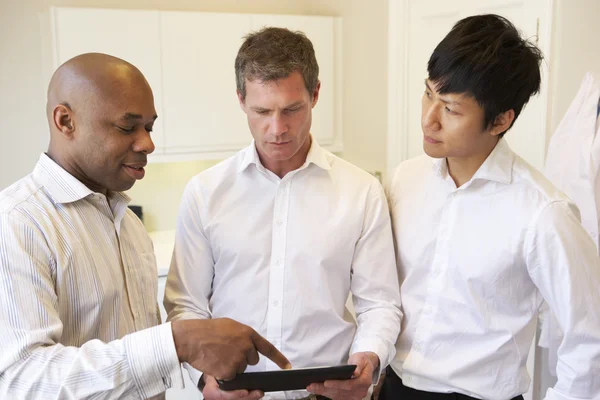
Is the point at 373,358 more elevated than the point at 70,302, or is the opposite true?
the point at 70,302

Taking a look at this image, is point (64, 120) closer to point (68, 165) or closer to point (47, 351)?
point (68, 165)

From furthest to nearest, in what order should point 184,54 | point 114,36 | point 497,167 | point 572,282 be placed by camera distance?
1. point 184,54
2. point 114,36
3. point 497,167
4. point 572,282

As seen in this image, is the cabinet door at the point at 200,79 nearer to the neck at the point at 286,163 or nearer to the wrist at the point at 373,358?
the neck at the point at 286,163

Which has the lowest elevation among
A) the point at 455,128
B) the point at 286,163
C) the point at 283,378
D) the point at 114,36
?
the point at 283,378

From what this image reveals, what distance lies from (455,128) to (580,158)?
3.29ft

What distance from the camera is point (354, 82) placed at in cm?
353

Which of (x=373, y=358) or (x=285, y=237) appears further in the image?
(x=285, y=237)

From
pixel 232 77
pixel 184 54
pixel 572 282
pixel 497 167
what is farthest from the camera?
pixel 232 77

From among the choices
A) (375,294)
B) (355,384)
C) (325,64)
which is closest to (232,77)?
(325,64)

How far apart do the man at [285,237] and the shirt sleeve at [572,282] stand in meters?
0.36

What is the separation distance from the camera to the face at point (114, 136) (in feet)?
3.84

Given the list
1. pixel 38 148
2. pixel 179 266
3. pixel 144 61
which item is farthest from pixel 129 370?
pixel 38 148

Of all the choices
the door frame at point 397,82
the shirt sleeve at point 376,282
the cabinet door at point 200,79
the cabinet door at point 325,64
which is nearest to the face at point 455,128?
the shirt sleeve at point 376,282

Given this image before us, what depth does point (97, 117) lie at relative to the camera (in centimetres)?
117
